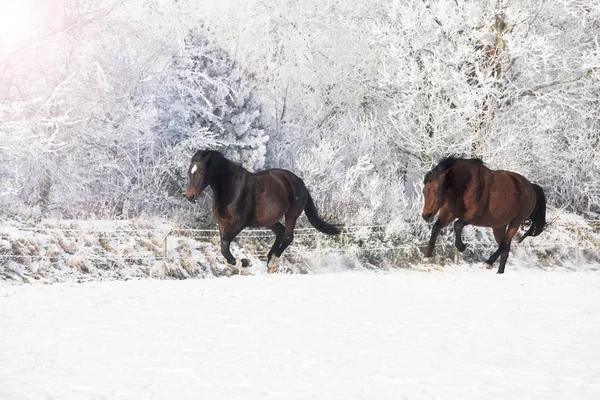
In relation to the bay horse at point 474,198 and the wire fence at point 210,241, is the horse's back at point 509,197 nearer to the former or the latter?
the bay horse at point 474,198

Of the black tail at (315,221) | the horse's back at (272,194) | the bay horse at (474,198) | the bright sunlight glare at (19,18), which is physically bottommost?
the black tail at (315,221)

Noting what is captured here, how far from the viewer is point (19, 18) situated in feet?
57.6

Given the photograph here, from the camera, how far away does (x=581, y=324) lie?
859 centimetres

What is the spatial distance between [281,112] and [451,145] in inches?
226

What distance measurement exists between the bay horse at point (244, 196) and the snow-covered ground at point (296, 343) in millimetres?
1673

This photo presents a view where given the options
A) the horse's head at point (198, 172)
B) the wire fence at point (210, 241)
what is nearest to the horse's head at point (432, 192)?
the horse's head at point (198, 172)

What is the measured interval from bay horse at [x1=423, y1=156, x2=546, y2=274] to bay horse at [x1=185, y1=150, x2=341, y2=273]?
8.16ft

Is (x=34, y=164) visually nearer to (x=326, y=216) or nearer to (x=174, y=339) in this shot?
(x=326, y=216)

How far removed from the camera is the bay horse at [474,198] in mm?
13440

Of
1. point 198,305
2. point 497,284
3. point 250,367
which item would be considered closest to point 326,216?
point 497,284

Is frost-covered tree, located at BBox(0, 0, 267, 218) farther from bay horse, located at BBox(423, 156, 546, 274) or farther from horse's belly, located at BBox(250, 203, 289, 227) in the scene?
bay horse, located at BBox(423, 156, 546, 274)

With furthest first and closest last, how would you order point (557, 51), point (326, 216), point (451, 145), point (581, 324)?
point (557, 51)
point (451, 145)
point (326, 216)
point (581, 324)

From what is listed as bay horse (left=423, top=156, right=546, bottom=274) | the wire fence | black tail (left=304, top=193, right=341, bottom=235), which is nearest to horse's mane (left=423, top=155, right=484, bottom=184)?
bay horse (left=423, top=156, right=546, bottom=274)

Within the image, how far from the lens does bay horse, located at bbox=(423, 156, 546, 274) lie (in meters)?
13.4
